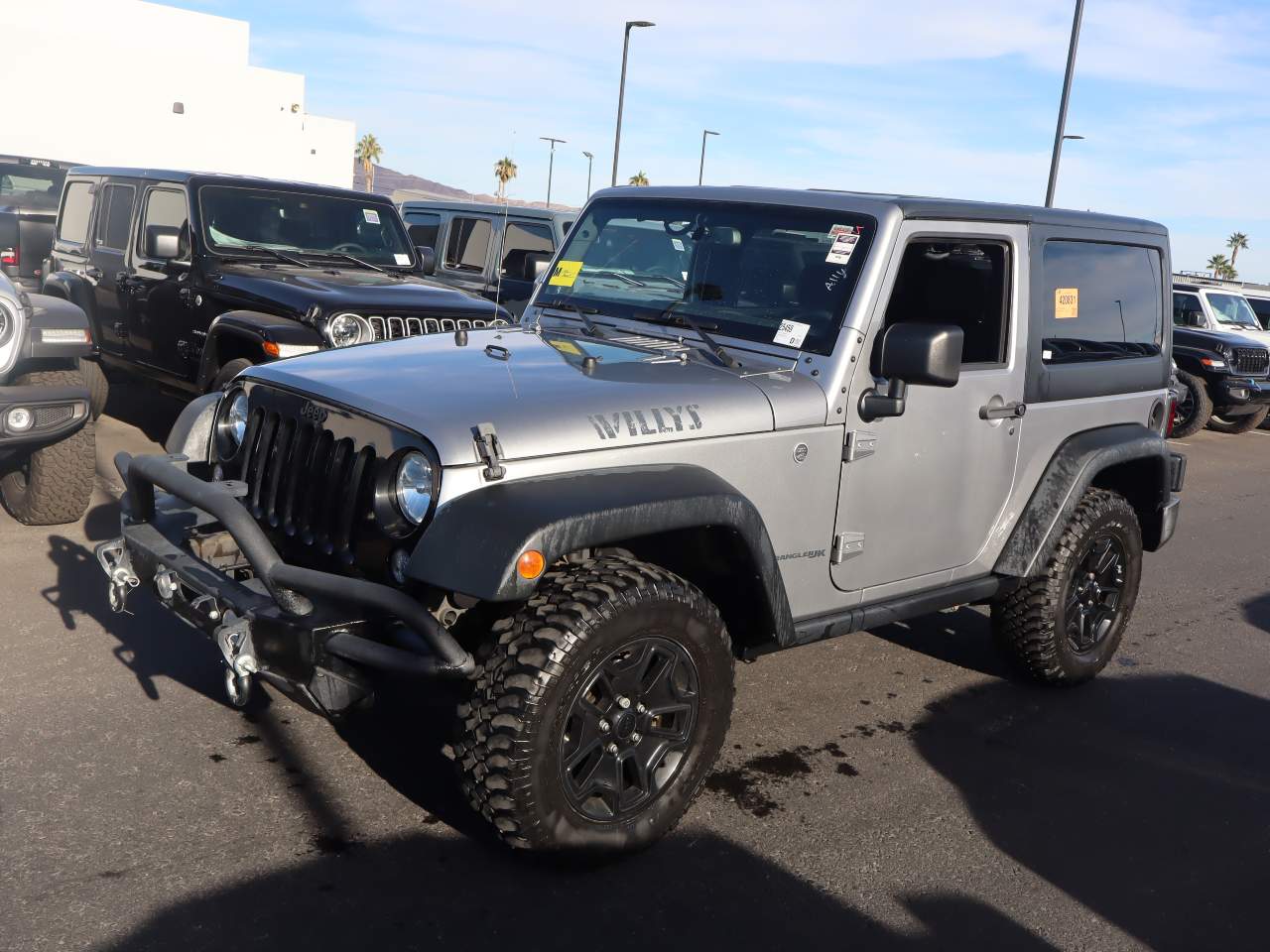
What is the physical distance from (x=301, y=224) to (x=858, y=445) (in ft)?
18.4

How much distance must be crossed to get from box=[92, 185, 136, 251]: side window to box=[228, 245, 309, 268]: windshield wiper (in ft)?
3.55

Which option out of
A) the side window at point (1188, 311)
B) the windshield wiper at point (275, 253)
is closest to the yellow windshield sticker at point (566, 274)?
the windshield wiper at point (275, 253)

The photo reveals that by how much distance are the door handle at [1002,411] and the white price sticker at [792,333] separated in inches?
32.3

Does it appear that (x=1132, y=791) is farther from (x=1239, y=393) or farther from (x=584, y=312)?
(x=1239, y=393)

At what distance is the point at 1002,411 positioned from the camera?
4.26m

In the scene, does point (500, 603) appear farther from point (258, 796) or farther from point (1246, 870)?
point (1246, 870)

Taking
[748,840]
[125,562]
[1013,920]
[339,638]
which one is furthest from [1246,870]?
[125,562]

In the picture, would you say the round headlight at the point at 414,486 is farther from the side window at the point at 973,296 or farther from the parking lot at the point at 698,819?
the side window at the point at 973,296

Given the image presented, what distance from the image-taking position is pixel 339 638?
2.94 metres

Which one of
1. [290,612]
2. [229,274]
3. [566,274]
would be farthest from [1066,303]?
[229,274]

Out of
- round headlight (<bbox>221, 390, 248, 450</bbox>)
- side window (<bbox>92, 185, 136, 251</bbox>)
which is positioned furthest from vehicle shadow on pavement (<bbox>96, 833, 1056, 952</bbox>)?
side window (<bbox>92, 185, 136, 251</bbox>)

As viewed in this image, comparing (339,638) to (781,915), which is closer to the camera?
(339,638)

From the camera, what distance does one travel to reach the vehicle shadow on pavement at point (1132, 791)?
3.36m

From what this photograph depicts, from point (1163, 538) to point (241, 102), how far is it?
4450 centimetres
